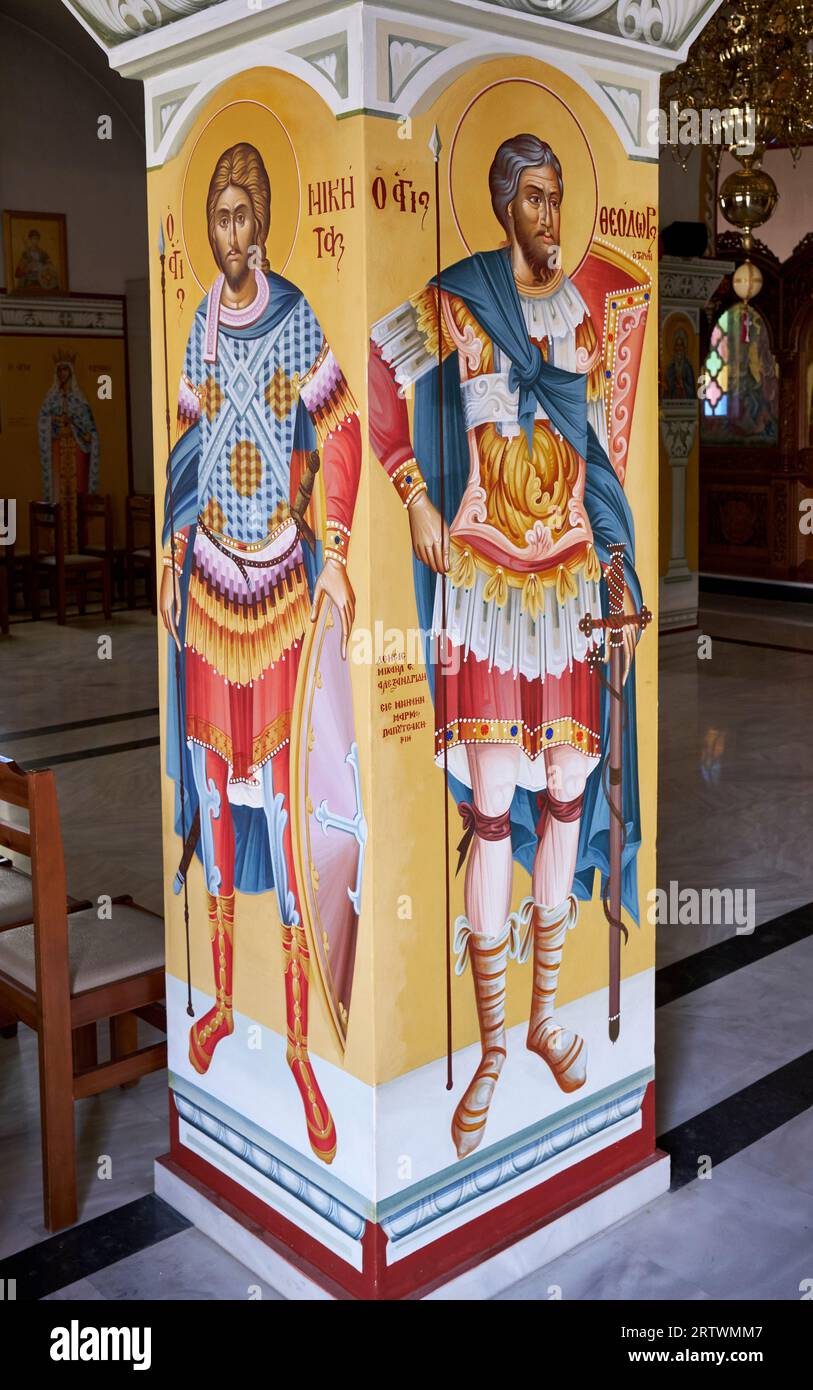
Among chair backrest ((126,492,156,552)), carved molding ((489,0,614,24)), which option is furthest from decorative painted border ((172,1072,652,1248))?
chair backrest ((126,492,156,552))

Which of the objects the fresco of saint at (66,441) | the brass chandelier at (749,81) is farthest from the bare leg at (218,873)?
the fresco of saint at (66,441)

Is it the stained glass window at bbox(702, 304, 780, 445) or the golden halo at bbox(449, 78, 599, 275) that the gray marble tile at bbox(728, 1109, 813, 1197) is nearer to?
the golden halo at bbox(449, 78, 599, 275)

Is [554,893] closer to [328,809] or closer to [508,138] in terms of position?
[328,809]

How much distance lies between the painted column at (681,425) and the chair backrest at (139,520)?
381 centimetres

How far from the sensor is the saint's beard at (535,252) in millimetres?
2299

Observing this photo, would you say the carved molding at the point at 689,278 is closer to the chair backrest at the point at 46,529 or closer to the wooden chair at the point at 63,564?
the wooden chair at the point at 63,564

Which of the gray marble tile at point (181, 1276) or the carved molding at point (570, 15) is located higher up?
the carved molding at point (570, 15)

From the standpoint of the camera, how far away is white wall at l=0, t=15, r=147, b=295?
10766mm

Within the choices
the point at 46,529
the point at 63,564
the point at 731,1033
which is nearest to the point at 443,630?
the point at 731,1033

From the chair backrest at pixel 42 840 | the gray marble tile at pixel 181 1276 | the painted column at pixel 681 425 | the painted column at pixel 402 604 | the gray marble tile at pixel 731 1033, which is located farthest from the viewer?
the painted column at pixel 681 425

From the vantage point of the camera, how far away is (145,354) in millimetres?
11656

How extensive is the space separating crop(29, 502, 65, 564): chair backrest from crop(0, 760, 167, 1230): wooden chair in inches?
293

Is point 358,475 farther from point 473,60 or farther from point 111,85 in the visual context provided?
point 111,85

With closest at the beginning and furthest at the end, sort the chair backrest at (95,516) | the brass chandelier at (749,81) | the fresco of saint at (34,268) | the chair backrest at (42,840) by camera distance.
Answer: the chair backrest at (42,840), the brass chandelier at (749,81), the chair backrest at (95,516), the fresco of saint at (34,268)
